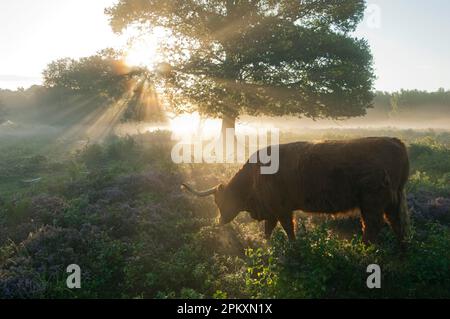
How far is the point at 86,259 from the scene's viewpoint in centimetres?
795

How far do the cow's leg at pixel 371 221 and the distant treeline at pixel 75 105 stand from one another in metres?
19.3

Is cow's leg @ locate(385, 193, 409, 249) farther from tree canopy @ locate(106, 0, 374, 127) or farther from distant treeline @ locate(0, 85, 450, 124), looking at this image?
distant treeline @ locate(0, 85, 450, 124)

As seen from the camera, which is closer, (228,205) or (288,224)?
(288,224)

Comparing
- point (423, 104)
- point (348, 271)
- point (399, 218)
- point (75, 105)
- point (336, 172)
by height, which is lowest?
point (348, 271)

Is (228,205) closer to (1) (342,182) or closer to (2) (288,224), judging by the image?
(2) (288,224)

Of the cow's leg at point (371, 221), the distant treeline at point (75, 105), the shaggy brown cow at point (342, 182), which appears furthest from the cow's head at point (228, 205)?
the distant treeline at point (75, 105)

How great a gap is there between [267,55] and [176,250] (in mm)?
14746

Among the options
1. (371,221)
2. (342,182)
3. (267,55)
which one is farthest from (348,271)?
(267,55)

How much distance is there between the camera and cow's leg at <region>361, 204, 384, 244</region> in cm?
710

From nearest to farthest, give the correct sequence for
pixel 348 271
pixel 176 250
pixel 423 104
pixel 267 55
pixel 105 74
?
pixel 348 271, pixel 176 250, pixel 267 55, pixel 105 74, pixel 423 104

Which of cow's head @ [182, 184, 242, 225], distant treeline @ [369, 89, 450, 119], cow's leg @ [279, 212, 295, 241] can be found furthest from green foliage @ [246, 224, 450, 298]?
distant treeline @ [369, 89, 450, 119]

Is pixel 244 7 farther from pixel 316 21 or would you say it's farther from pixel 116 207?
pixel 116 207

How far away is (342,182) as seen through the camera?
24.5 feet

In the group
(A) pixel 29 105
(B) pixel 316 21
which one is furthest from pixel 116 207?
(A) pixel 29 105
